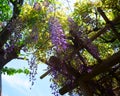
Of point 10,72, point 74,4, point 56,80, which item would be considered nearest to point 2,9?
point 10,72

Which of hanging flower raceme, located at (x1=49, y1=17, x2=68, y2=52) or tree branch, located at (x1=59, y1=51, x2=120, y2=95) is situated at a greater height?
hanging flower raceme, located at (x1=49, y1=17, x2=68, y2=52)

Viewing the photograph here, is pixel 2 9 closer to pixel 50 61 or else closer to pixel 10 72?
pixel 10 72

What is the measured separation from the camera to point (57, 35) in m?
8.36

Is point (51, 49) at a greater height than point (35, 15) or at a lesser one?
lesser

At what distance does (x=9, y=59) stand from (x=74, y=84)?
4262mm

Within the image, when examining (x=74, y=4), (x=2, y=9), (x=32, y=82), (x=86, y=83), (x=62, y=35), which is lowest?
(x=86, y=83)

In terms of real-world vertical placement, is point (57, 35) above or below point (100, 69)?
above

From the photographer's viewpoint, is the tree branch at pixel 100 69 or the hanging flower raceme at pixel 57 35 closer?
the tree branch at pixel 100 69

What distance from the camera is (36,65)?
8656 mm

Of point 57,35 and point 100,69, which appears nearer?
point 100,69

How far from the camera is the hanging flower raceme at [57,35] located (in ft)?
27.0

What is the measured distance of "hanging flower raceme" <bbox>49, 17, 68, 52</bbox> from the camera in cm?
822

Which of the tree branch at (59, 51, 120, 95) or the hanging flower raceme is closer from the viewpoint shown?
the tree branch at (59, 51, 120, 95)

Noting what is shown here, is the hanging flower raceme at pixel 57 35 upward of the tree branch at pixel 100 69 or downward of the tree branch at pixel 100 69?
upward
